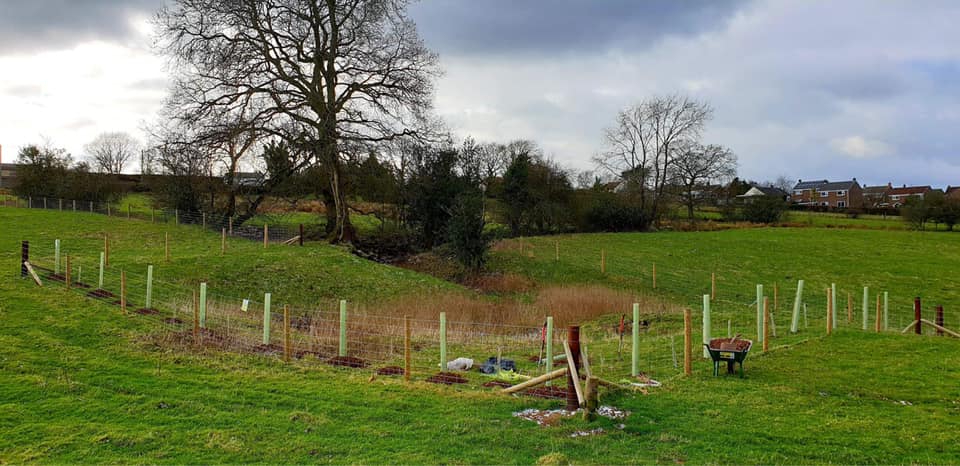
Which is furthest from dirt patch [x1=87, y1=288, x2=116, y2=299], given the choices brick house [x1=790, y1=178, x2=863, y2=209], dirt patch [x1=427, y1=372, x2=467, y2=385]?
brick house [x1=790, y1=178, x2=863, y2=209]

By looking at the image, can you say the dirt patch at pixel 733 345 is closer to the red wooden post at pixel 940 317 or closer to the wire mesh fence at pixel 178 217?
the red wooden post at pixel 940 317

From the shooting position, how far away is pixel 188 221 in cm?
3331

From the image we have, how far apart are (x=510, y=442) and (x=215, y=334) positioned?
7.79 meters

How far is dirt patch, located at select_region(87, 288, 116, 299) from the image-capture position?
46.7 ft

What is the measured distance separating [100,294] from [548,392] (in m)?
12.1

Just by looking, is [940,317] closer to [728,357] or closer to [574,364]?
[728,357]

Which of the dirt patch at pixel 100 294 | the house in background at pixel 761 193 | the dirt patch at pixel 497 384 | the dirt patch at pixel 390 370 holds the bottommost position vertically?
the dirt patch at pixel 390 370

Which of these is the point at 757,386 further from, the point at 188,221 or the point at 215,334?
the point at 188,221

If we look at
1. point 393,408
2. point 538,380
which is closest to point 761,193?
point 538,380

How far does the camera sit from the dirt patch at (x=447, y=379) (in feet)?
29.6

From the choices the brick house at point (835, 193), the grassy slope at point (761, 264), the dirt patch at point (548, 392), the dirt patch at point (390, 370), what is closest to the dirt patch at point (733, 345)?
the dirt patch at point (548, 392)

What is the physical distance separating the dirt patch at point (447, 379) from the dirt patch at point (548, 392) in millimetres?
1215

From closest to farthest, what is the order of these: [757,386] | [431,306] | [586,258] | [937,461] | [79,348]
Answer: [937,461] < [757,386] < [79,348] < [431,306] < [586,258]

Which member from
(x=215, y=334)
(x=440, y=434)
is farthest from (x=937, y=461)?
(x=215, y=334)
